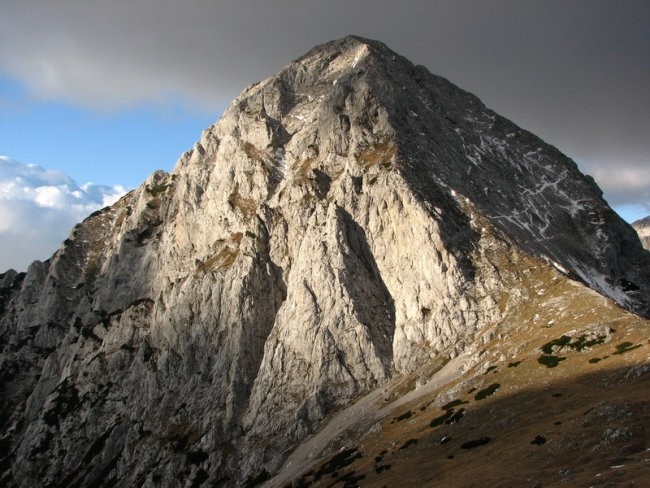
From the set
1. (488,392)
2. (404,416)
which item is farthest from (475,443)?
(404,416)

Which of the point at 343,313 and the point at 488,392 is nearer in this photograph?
the point at 488,392

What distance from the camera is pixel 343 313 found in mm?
108438

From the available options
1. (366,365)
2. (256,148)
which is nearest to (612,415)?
(366,365)

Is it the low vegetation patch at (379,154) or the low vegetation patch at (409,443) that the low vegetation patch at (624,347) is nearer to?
the low vegetation patch at (409,443)

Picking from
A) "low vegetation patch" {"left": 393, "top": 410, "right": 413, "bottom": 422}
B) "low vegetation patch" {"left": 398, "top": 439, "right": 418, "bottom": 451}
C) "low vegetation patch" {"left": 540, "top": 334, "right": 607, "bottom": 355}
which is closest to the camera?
"low vegetation patch" {"left": 398, "top": 439, "right": 418, "bottom": 451}

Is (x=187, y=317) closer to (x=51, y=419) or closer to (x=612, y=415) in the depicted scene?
(x=51, y=419)

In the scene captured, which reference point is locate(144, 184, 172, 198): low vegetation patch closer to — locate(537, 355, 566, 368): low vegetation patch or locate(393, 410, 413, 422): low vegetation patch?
locate(393, 410, 413, 422): low vegetation patch

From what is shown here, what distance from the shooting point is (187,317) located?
133250mm

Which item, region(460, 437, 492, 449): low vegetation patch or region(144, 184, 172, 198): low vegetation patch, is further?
region(144, 184, 172, 198): low vegetation patch

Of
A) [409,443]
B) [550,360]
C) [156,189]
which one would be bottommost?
[409,443]

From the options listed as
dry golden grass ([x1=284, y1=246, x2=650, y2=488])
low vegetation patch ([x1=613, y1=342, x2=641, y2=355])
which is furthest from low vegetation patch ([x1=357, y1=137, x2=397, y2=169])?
low vegetation patch ([x1=613, y1=342, x2=641, y2=355])

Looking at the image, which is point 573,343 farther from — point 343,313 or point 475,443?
point 343,313

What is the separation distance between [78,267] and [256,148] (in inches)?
3425

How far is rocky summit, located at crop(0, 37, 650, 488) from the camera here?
65.0m
